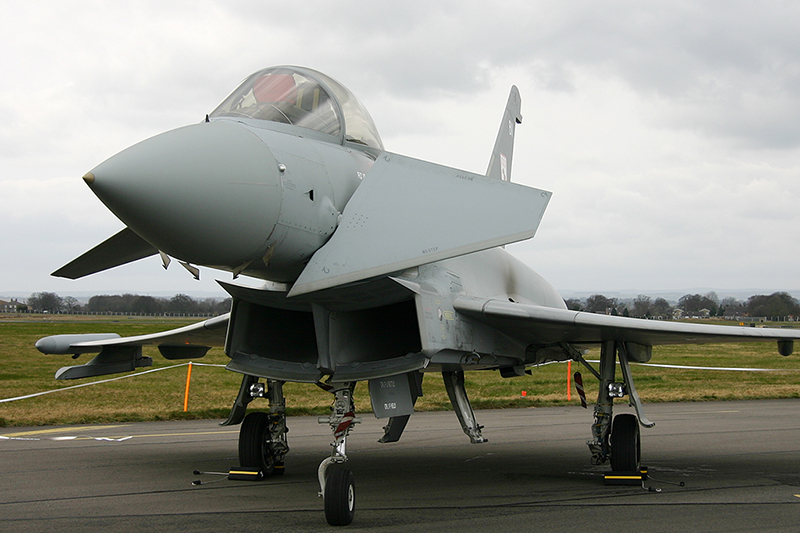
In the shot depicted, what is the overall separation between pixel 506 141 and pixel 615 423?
18.4 ft

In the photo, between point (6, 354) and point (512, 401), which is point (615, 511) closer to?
point (512, 401)

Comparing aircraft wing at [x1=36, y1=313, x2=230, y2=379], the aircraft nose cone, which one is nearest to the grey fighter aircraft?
the aircraft nose cone

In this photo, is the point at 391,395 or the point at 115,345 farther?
the point at 115,345

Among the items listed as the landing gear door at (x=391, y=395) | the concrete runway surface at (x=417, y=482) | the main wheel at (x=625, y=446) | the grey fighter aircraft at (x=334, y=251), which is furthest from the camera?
the main wheel at (x=625, y=446)

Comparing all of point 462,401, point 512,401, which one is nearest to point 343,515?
point 462,401

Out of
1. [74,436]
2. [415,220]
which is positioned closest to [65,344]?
[74,436]

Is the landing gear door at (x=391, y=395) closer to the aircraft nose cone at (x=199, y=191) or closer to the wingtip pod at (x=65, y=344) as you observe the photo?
the aircraft nose cone at (x=199, y=191)

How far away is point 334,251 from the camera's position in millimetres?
5477

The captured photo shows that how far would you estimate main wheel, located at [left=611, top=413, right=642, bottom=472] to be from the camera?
7.86 meters

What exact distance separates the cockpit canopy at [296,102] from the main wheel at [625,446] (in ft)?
14.5

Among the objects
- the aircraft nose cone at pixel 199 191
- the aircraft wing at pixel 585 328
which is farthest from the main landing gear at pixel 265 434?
the aircraft nose cone at pixel 199 191

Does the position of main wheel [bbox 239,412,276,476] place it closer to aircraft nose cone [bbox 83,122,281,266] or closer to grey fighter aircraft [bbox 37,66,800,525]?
grey fighter aircraft [bbox 37,66,800,525]

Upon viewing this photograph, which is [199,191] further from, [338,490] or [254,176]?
[338,490]

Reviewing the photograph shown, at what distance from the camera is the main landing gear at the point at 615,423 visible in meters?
7.90
